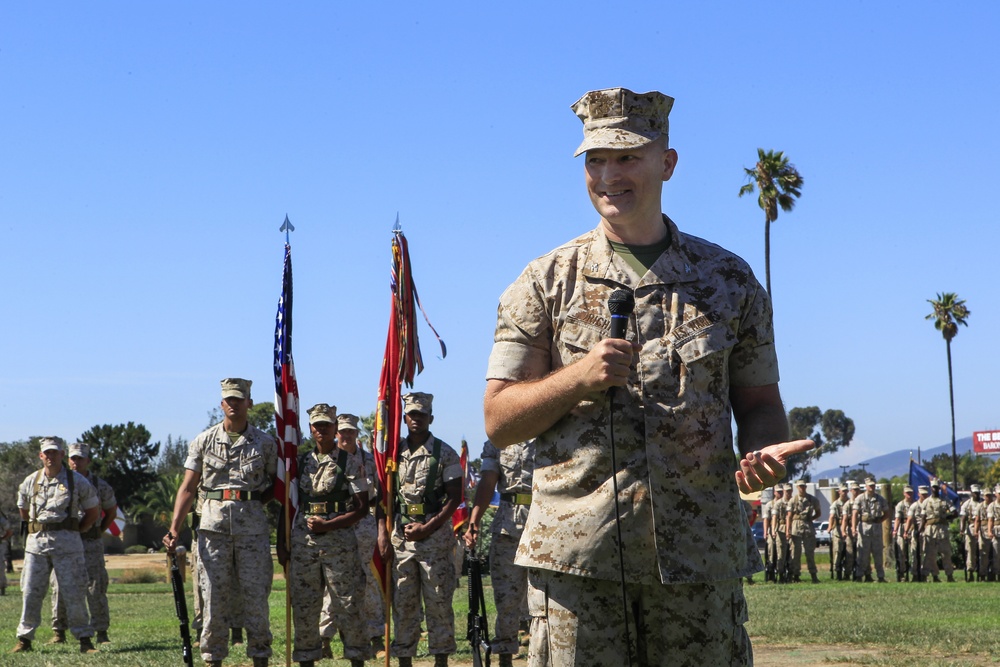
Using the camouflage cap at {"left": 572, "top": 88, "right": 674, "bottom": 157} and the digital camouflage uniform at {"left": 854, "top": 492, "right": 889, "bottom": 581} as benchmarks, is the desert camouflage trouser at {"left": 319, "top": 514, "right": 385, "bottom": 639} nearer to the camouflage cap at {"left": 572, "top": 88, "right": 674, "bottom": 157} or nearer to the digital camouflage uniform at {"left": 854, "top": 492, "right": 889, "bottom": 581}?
the camouflage cap at {"left": 572, "top": 88, "right": 674, "bottom": 157}

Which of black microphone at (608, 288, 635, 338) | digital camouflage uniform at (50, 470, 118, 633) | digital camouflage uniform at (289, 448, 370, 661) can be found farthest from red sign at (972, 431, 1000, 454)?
black microphone at (608, 288, 635, 338)

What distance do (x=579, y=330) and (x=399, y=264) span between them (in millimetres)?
7593

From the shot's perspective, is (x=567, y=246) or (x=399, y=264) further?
(x=399, y=264)

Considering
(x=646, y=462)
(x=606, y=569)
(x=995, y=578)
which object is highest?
(x=646, y=462)

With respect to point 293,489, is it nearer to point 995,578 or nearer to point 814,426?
point 995,578

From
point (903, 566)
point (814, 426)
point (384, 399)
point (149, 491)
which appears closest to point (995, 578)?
point (903, 566)

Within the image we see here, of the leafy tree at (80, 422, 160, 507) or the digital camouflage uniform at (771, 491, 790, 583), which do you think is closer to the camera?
the digital camouflage uniform at (771, 491, 790, 583)

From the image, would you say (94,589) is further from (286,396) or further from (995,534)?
(995,534)

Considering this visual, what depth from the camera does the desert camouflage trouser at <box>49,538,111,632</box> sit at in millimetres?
15156

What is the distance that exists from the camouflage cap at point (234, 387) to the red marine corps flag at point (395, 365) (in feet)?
3.91

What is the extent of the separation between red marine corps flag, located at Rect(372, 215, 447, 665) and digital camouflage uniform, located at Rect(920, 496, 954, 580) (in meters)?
20.2

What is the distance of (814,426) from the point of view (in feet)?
559

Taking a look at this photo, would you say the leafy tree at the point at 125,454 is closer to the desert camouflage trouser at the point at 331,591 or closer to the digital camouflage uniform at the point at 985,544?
the digital camouflage uniform at the point at 985,544

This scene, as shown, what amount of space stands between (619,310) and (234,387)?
8165 mm
